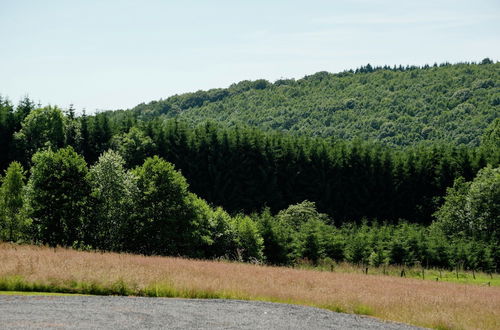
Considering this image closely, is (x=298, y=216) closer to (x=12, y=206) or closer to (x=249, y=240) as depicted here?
(x=249, y=240)

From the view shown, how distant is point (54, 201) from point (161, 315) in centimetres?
2736

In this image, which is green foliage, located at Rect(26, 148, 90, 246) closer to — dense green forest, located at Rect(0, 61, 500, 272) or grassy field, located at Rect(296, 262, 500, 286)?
dense green forest, located at Rect(0, 61, 500, 272)

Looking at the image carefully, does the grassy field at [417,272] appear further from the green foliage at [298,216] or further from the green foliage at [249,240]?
the green foliage at [298,216]

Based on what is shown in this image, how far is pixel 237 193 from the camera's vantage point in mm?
119125

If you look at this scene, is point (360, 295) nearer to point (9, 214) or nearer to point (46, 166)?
point (46, 166)

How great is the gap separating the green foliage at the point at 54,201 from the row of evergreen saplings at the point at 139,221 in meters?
0.07

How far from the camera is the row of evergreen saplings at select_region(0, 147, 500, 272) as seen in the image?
40.1 meters

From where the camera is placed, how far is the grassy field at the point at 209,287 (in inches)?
728

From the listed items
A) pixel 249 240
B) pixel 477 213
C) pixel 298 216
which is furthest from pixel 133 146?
pixel 477 213

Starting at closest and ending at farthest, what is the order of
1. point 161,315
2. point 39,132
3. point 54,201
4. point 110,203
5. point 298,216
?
point 161,315
point 54,201
point 110,203
point 298,216
point 39,132

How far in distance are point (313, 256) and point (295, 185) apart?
6122 cm

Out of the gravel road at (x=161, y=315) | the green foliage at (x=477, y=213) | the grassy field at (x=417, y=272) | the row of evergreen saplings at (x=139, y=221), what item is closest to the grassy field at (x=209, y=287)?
the gravel road at (x=161, y=315)

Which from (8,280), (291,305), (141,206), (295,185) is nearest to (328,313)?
(291,305)

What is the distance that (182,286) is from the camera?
2003 centimetres
